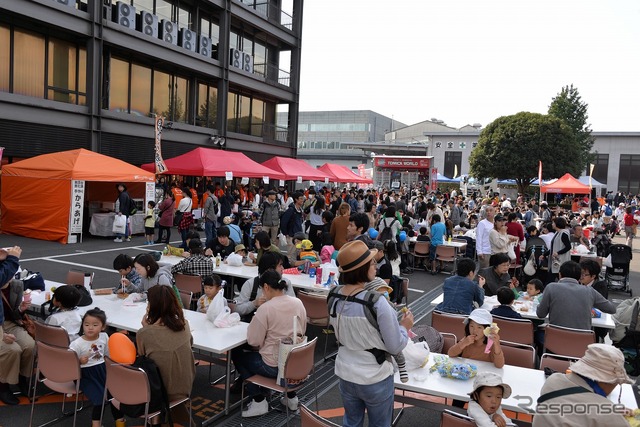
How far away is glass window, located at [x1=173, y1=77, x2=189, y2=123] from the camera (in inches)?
927

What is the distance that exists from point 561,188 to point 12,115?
25022 millimetres

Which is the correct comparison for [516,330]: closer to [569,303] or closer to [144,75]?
[569,303]

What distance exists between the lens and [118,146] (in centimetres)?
1906

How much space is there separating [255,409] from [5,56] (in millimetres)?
16572

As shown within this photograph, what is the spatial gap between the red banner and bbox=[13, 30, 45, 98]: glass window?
127ft

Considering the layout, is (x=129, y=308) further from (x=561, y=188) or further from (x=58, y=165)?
(x=561, y=188)

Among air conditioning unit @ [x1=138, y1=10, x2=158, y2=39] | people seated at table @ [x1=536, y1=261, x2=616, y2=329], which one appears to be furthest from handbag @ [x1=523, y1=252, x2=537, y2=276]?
air conditioning unit @ [x1=138, y1=10, x2=158, y2=39]

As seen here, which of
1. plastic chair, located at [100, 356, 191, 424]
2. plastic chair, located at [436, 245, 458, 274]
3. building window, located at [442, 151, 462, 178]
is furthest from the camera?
building window, located at [442, 151, 462, 178]

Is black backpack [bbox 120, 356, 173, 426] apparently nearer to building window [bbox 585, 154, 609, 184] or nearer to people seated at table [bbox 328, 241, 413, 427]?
people seated at table [bbox 328, 241, 413, 427]

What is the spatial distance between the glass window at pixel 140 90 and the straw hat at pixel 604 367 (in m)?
21.2

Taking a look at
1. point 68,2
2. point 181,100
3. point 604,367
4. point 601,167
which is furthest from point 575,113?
point 604,367

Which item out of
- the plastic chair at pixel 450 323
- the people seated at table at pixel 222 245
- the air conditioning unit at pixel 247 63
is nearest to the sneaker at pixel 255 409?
the plastic chair at pixel 450 323

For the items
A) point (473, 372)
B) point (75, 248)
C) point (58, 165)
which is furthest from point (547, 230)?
→ point (58, 165)

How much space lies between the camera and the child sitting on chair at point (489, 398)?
336cm
